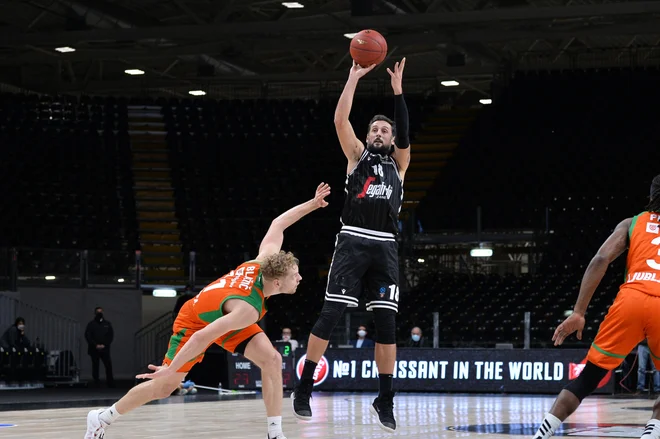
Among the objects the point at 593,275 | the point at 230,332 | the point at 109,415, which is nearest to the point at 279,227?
the point at 230,332

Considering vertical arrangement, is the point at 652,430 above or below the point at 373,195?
below

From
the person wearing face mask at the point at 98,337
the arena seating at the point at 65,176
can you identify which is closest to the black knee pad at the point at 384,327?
the person wearing face mask at the point at 98,337

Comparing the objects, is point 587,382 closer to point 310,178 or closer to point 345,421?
point 345,421

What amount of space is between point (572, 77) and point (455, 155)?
433 cm

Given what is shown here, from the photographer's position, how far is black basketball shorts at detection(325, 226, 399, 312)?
Result: 7.68 metres

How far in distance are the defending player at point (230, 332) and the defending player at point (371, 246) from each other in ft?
1.83

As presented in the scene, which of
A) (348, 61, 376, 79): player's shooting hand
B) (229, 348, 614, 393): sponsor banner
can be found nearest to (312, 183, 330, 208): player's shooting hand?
(348, 61, 376, 79): player's shooting hand

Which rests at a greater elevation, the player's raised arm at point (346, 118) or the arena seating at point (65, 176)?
the arena seating at point (65, 176)

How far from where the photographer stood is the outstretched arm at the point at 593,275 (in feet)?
20.7

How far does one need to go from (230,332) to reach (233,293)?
0.33 meters

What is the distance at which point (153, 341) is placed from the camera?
88.3 feet

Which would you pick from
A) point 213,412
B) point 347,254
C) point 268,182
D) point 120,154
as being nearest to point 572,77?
point 268,182

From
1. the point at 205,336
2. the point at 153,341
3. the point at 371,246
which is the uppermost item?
the point at 371,246

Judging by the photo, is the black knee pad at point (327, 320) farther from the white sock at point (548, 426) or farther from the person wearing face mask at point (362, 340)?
the person wearing face mask at point (362, 340)
